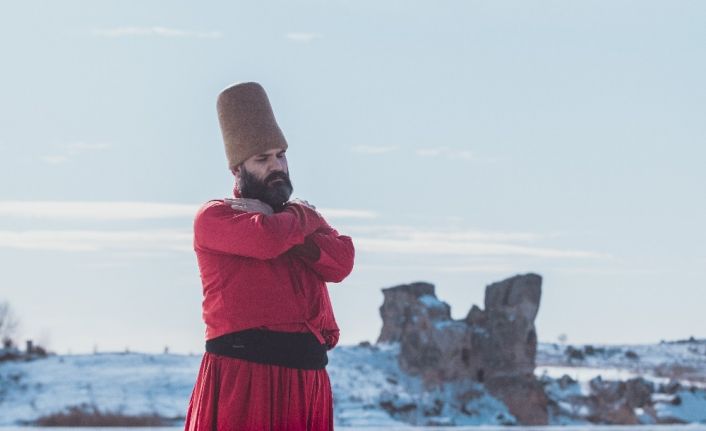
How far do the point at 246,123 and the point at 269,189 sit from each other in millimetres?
218

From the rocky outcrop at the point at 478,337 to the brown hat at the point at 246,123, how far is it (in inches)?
791

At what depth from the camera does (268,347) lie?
3768 millimetres

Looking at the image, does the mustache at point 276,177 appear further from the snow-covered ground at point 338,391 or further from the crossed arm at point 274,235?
the snow-covered ground at point 338,391

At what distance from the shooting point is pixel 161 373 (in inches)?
832

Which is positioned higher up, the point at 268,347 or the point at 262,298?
the point at 262,298

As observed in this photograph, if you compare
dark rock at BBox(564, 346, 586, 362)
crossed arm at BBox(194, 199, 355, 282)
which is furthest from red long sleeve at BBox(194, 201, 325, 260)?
dark rock at BBox(564, 346, 586, 362)

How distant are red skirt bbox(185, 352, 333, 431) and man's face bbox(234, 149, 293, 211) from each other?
1.57 ft

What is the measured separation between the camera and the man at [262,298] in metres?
3.71

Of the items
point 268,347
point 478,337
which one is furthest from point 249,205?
point 478,337

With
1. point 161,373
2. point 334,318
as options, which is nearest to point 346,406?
point 161,373

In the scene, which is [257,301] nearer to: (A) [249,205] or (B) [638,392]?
(A) [249,205]

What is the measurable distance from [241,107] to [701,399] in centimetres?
1945

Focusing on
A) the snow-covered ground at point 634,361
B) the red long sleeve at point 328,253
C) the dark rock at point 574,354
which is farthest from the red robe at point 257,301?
the dark rock at point 574,354

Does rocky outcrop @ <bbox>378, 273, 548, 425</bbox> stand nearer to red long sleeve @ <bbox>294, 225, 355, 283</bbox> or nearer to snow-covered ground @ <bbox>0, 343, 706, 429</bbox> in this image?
snow-covered ground @ <bbox>0, 343, 706, 429</bbox>
